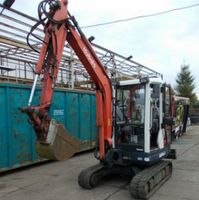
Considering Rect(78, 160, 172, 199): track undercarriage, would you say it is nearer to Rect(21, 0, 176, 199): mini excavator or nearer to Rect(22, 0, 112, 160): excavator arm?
Rect(21, 0, 176, 199): mini excavator

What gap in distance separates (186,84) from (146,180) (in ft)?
140

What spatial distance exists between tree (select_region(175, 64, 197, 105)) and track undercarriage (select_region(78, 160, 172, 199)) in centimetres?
3844

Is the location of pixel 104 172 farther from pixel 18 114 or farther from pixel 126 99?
pixel 18 114

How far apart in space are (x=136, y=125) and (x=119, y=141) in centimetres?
61

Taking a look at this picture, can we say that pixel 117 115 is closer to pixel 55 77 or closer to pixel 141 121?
pixel 141 121

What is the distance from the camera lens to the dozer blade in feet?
19.9

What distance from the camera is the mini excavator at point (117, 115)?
6.57 meters

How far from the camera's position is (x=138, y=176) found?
22.6 feet

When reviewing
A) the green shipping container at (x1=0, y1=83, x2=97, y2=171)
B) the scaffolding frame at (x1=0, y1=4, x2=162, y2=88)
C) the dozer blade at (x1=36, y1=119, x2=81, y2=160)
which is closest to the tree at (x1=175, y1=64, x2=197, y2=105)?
the scaffolding frame at (x1=0, y1=4, x2=162, y2=88)

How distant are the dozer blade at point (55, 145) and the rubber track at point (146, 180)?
57.6 inches

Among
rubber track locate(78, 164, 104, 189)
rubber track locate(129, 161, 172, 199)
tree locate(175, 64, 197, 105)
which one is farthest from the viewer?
tree locate(175, 64, 197, 105)

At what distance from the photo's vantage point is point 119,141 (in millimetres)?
7977

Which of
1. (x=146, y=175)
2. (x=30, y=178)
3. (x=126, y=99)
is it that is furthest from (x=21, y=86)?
(x=146, y=175)

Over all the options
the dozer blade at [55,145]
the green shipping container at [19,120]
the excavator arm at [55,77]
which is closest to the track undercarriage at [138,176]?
the excavator arm at [55,77]
